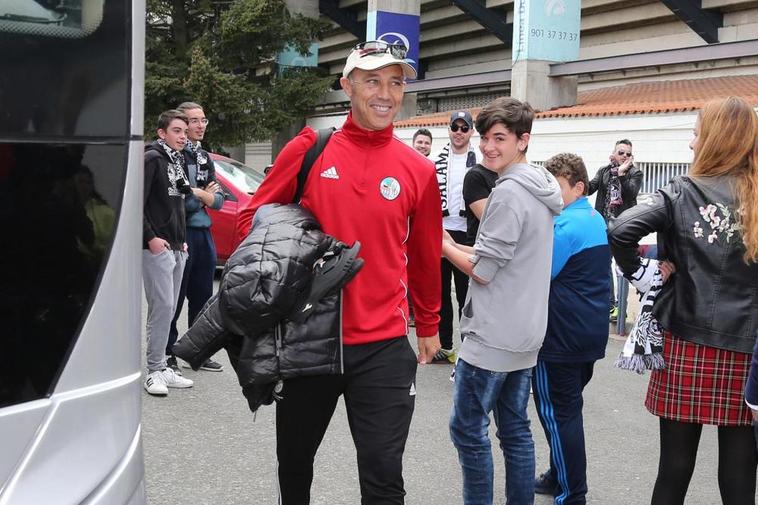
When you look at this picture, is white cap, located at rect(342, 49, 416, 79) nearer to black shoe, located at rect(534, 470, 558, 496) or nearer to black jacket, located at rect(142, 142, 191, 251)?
black shoe, located at rect(534, 470, 558, 496)

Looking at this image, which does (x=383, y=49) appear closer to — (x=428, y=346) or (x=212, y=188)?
(x=428, y=346)

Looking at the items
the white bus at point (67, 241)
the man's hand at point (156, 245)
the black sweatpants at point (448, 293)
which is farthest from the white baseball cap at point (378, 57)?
the black sweatpants at point (448, 293)

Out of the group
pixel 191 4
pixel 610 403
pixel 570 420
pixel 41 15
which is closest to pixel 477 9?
pixel 191 4

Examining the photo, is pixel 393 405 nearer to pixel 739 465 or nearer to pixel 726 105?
pixel 739 465

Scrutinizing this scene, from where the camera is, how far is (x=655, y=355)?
3.39m

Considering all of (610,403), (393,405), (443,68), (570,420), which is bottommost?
(610,403)

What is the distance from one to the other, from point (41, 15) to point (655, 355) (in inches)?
95.7

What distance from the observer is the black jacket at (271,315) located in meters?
2.92

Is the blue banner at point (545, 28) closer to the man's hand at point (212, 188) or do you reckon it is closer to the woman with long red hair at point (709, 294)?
the man's hand at point (212, 188)

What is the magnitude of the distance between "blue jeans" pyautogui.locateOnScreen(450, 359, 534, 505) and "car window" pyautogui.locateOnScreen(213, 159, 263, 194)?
8492 mm

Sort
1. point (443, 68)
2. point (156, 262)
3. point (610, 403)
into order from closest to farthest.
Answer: point (156, 262) → point (610, 403) → point (443, 68)

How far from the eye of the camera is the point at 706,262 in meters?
3.22

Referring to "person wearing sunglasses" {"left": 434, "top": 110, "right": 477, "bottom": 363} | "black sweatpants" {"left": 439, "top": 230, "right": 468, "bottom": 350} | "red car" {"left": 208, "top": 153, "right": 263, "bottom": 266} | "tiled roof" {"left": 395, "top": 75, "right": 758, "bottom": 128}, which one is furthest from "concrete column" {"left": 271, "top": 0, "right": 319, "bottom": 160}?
"black sweatpants" {"left": 439, "top": 230, "right": 468, "bottom": 350}

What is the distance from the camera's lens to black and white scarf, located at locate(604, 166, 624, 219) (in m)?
10.4
